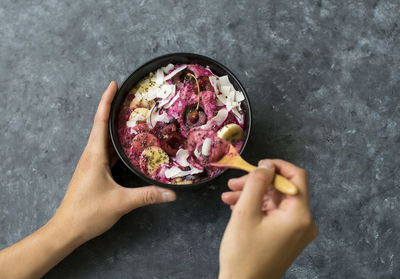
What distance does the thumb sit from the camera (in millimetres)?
1176

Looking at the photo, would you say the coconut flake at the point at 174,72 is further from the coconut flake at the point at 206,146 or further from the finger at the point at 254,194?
the finger at the point at 254,194

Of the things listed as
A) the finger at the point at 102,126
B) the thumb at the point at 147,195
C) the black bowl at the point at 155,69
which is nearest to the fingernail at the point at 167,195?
the thumb at the point at 147,195

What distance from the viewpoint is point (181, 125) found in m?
1.22

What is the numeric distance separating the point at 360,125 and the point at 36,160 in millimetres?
1201

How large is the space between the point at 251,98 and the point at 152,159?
46 centimetres

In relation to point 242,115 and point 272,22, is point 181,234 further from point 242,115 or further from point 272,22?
point 272,22

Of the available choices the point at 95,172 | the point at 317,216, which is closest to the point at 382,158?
the point at 317,216

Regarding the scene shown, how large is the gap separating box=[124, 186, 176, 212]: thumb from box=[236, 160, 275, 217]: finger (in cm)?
33

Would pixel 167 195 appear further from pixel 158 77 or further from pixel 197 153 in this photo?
pixel 158 77

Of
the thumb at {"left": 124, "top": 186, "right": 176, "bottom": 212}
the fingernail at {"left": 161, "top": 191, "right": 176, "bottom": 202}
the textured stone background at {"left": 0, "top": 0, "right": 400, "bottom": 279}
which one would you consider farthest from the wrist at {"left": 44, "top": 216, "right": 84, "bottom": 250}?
the fingernail at {"left": 161, "top": 191, "right": 176, "bottom": 202}

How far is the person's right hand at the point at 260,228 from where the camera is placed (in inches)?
35.9

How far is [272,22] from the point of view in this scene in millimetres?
1474

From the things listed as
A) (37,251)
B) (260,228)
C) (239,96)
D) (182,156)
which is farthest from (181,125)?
(37,251)

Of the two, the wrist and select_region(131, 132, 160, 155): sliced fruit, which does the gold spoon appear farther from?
the wrist
